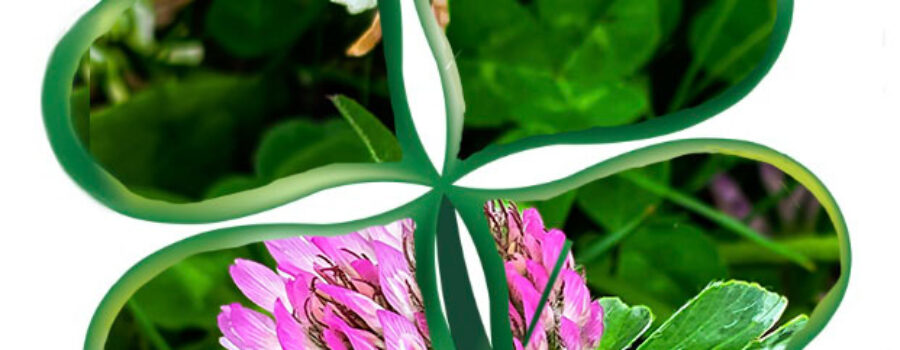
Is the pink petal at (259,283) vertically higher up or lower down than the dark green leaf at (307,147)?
lower down

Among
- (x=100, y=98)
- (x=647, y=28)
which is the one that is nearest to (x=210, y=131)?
(x=100, y=98)

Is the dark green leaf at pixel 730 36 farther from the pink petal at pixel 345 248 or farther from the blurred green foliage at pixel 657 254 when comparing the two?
the pink petal at pixel 345 248

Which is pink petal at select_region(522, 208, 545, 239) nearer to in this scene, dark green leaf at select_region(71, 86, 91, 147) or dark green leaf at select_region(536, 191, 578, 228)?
dark green leaf at select_region(536, 191, 578, 228)

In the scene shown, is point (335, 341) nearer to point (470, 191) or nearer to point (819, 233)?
point (470, 191)

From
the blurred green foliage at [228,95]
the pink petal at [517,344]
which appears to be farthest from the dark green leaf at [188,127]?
the pink petal at [517,344]

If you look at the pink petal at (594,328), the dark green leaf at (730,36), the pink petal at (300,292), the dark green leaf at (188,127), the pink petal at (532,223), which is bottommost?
the pink petal at (594,328)

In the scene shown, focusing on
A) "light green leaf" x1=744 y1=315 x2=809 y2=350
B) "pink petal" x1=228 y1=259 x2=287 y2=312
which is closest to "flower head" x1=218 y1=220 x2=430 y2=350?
"pink petal" x1=228 y1=259 x2=287 y2=312
